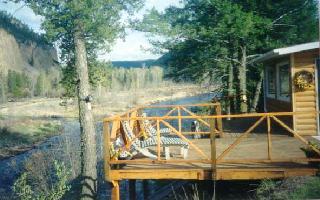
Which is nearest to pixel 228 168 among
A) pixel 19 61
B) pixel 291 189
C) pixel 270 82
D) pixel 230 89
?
pixel 291 189

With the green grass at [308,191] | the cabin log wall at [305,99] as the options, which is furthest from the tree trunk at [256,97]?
the green grass at [308,191]

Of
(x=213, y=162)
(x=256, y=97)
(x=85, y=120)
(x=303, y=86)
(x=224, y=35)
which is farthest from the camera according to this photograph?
(x=256, y=97)

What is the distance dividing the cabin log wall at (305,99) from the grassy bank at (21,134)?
18.8 m

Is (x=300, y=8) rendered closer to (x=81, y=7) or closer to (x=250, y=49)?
(x=250, y=49)

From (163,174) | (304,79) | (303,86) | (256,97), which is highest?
(304,79)

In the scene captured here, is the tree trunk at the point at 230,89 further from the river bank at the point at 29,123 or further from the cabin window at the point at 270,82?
the cabin window at the point at 270,82

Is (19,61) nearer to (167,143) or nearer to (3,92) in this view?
(3,92)

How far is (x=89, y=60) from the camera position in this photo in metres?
13.2

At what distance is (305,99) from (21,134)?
86.0 feet

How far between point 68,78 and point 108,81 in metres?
1.46

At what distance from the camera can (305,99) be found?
9812 mm

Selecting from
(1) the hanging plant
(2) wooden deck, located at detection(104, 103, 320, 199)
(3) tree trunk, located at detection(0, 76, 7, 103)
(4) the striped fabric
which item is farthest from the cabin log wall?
(3) tree trunk, located at detection(0, 76, 7, 103)

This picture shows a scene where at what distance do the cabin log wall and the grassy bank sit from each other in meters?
18.8

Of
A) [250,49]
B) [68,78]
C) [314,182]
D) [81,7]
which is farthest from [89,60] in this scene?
[314,182]
